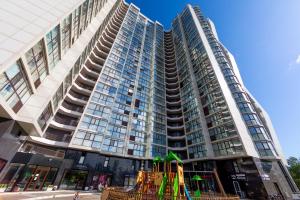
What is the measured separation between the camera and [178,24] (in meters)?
73.3

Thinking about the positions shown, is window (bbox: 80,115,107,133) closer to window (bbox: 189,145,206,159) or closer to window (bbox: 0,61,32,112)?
window (bbox: 0,61,32,112)

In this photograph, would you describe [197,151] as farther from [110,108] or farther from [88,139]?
[88,139]

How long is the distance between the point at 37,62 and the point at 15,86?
10.0 ft

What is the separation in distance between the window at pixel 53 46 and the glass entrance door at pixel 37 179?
17744 mm

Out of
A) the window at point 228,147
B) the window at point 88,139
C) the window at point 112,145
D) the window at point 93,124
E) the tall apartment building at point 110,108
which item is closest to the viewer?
the tall apartment building at point 110,108

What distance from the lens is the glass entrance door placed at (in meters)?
21.8

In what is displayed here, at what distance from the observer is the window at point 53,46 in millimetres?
13095

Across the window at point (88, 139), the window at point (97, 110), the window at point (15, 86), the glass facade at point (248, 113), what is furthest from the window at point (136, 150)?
the window at point (15, 86)

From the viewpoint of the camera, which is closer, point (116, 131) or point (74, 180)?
point (74, 180)

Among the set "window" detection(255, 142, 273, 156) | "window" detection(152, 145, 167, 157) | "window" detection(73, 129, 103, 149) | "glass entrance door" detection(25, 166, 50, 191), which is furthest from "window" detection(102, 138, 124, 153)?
"window" detection(255, 142, 273, 156)

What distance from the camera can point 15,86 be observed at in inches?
403

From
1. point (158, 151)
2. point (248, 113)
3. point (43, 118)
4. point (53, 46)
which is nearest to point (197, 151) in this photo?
point (158, 151)

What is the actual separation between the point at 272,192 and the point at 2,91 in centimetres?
3536

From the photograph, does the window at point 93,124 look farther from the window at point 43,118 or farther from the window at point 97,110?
the window at point 43,118
